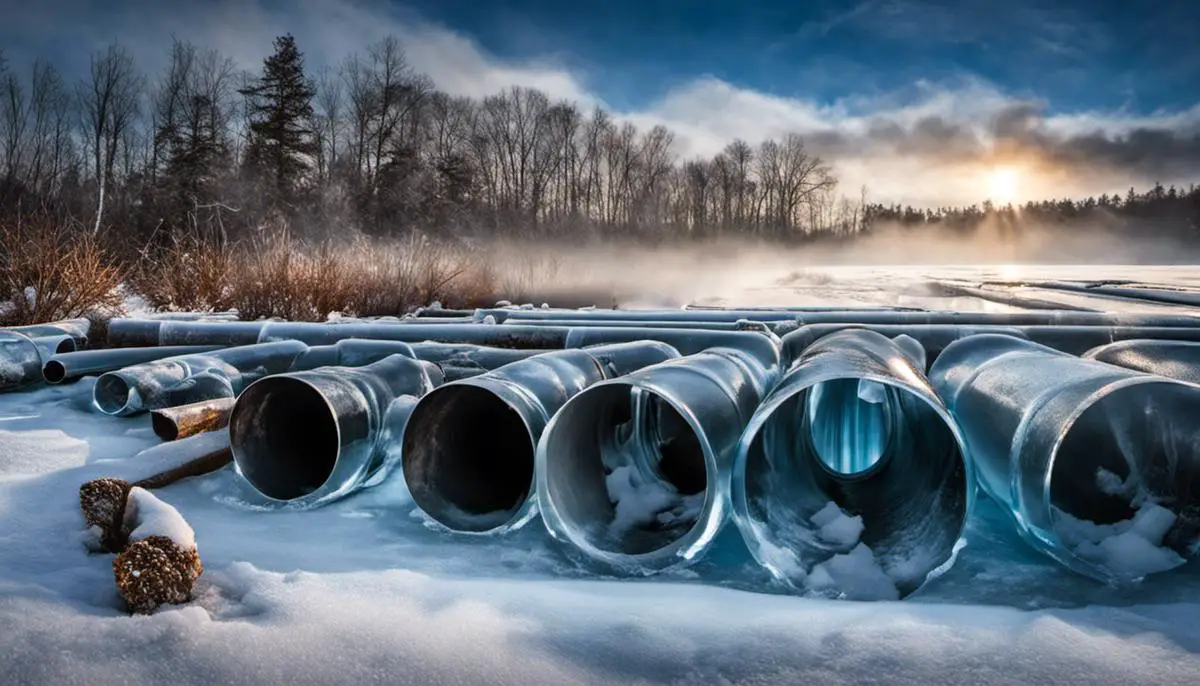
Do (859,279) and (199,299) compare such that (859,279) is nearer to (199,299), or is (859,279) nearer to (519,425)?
(199,299)

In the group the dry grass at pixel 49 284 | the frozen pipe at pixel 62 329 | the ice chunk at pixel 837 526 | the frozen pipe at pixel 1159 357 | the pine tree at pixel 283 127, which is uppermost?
the pine tree at pixel 283 127

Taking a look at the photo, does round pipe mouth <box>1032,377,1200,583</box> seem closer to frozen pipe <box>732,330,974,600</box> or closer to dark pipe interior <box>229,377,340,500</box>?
frozen pipe <box>732,330,974,600</box>

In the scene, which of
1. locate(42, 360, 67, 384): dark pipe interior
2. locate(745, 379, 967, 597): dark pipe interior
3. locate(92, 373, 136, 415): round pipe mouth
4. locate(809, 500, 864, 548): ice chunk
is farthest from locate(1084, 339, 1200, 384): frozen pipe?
locate(42, 360, 67, 384): dark pipe interior

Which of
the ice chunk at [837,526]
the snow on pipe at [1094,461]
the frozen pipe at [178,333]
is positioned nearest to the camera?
the snow on pipe at [1094,461]

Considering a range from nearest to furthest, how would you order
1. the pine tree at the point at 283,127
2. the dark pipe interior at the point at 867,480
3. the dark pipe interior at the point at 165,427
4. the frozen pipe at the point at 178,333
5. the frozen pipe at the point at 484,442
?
the dark pipe interior at the point at 867,480 → the frozen pipe at the point at 484,442 → the dark pipe interior at the point at 165,427 → the frozen pipe at the point at 178,333 → the pine tree at the point at 283,127

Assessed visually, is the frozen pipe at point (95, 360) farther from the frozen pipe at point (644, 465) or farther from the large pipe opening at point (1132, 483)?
the large pipe opening at point (1132, 483)

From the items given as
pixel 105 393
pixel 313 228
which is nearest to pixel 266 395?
pixel 105 393

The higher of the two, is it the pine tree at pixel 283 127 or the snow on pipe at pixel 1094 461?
the pine tree at pixel 283 127

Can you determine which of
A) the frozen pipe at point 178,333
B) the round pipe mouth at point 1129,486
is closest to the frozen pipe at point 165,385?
the frozen pipe at point 178,333
